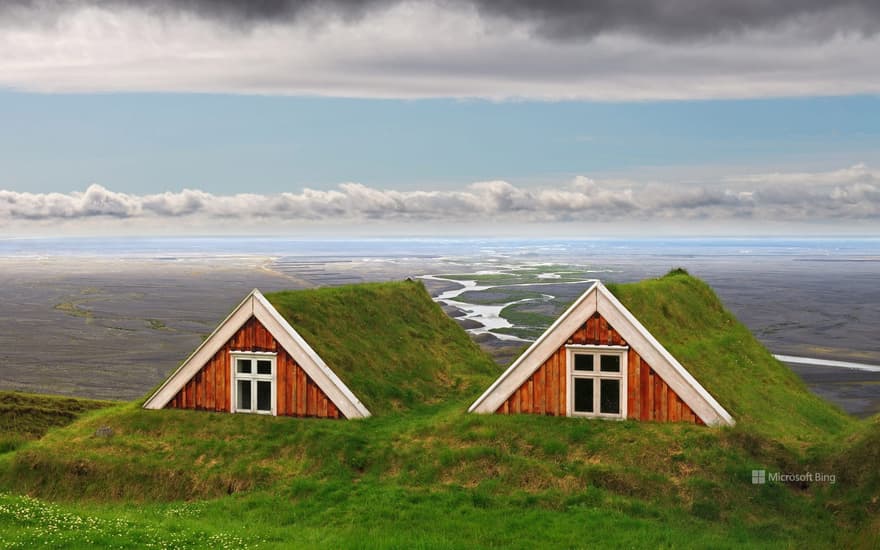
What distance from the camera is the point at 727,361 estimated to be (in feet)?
102

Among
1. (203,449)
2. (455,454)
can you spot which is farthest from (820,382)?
(203,449)

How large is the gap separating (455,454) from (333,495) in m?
3.43

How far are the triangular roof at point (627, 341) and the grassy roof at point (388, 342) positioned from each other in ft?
15.9

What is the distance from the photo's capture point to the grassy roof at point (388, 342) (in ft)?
89.3

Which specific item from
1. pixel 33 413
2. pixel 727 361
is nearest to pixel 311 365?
pixel 33 413

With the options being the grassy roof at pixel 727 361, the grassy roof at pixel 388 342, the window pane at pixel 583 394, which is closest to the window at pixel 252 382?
the grassy roof at pixel 388 342

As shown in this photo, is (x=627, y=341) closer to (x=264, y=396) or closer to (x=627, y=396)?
(x=627, y=396)

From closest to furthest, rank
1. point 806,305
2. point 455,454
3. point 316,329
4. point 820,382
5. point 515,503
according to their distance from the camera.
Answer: point 515,503 → point 455,454 → point 316,329 → point 820,382 → point 806,305

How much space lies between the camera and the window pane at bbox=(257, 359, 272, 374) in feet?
82.1

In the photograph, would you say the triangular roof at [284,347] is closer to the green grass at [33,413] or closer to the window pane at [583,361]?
the window pane at [583,361]

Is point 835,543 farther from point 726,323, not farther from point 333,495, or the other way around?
point 726,323

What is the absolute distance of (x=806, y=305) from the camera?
109500 millimetres

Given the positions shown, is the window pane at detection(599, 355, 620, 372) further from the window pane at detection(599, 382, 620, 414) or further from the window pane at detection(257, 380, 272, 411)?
the window pane at detection(257, 380, 272, 411)

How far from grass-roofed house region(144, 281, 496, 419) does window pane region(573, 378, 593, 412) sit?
258 inches
